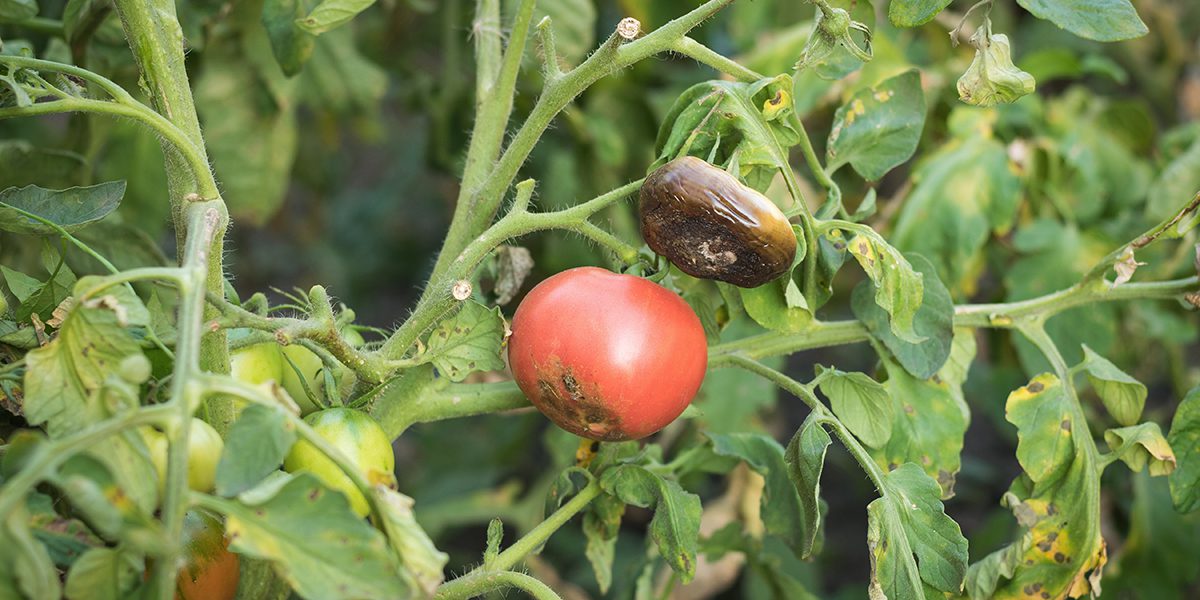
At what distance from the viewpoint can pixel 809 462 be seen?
735 millimetres

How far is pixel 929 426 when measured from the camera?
2.81ft

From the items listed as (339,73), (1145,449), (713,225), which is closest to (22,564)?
(713,225)

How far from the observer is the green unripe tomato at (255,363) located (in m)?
0.77

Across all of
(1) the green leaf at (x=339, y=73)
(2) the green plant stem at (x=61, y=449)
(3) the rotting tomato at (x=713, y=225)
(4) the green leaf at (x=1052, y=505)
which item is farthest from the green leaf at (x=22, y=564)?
(1) the green leaf at (x=339, y=73)

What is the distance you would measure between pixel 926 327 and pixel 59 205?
66cm

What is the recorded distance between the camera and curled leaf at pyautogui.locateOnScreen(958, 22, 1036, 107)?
72 cm

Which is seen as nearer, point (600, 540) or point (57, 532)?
point (57, 532)

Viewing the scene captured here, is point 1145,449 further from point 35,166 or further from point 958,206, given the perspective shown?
point 35,166

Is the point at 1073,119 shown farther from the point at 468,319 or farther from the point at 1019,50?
the point at 468,319

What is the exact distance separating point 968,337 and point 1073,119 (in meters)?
0.74

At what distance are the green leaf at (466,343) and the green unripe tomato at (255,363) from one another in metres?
0.13

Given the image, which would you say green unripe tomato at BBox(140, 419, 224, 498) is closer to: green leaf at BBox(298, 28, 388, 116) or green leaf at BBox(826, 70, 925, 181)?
green leaf at BBox(826, 70, 925, 181)

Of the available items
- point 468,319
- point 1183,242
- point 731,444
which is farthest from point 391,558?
point 1183,242

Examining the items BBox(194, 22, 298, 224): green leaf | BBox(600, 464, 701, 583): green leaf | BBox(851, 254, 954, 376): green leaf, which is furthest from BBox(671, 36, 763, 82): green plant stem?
BBox(194, 22, 298, 224): green leaf
